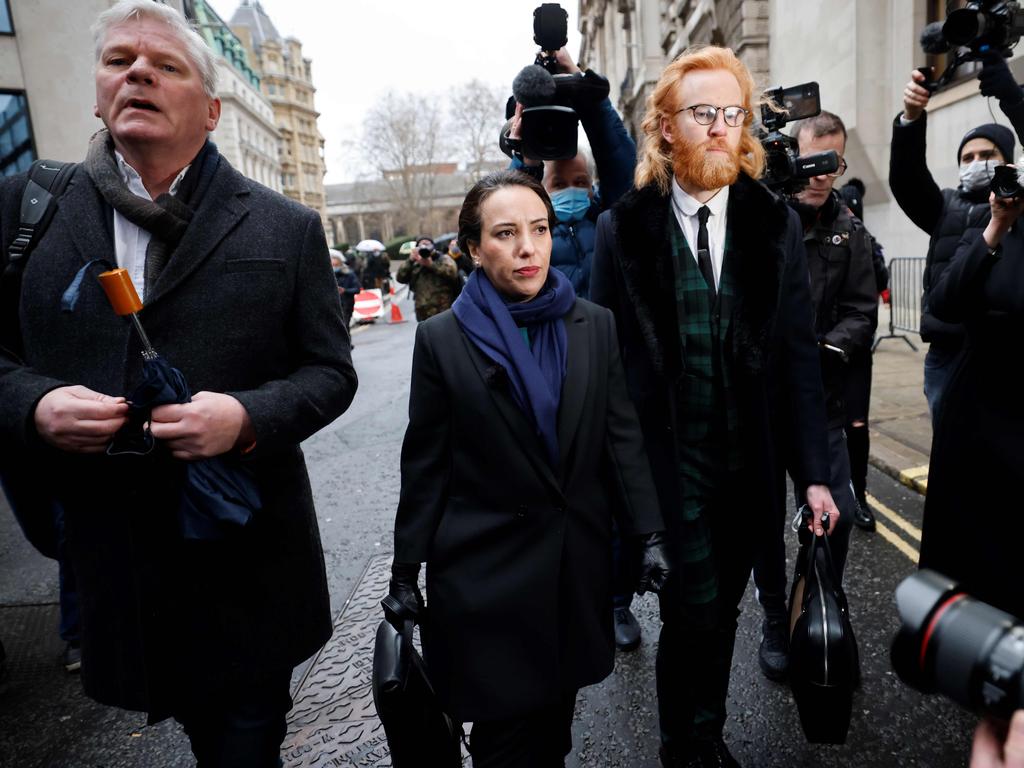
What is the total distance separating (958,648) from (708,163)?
155cm

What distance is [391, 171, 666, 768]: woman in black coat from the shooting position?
1794mm

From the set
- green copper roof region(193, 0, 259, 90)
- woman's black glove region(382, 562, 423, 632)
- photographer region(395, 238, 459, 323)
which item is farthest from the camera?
green copper roof region(193, 0, 259, 90)

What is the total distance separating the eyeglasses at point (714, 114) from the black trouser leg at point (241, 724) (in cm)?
201

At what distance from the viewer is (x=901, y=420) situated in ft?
19.6

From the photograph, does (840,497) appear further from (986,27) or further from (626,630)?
(986,27)

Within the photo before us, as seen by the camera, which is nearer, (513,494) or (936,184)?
(513,494)

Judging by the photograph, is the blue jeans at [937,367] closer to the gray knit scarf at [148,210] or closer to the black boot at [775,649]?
the black boot at [775,649]

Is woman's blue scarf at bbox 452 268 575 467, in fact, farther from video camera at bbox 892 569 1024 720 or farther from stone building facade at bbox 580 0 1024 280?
stone building facade at bbox 580 0 1024 280

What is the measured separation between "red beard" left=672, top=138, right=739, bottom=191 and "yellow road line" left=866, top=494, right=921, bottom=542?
2970 mm

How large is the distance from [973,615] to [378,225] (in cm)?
11232

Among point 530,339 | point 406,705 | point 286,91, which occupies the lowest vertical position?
point 406,705

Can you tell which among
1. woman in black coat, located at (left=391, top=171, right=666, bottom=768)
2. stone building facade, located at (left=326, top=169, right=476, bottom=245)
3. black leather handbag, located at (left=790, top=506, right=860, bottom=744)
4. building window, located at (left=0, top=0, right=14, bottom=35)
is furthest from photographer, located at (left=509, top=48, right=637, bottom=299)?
stone building facade, located at (left=326, top=169, right=476, bottom=245)

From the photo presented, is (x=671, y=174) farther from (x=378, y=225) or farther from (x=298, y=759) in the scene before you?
(x=378, y=225)

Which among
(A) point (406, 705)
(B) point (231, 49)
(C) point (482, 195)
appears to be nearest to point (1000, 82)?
(C) point (482, 195)
